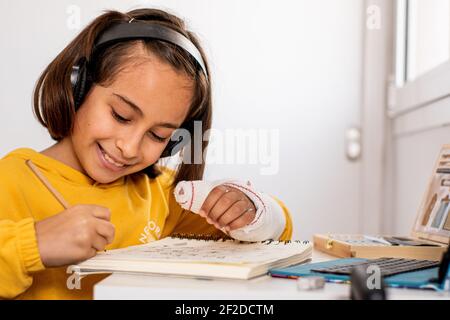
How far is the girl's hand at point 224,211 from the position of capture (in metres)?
0.83

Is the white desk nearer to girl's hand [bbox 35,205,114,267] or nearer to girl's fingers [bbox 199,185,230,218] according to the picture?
girl's hand [bbox 35,205,114,267]

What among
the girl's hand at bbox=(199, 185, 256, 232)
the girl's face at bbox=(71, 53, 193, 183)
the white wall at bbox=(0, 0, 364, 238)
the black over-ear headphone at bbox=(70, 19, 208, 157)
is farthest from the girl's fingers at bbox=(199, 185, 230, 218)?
the white wall at bbox=(0, 0, 364, 238)

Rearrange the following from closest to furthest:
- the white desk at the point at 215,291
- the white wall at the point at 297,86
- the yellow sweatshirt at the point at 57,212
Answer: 1. the white desk at the point at 215,291
2. the yellow sweatshirt at the point at 57,212
3. the white wall at the point at 297,86

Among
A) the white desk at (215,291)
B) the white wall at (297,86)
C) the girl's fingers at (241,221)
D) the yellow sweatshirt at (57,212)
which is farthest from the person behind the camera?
the white wall at (297,86)

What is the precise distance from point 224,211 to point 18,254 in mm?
296

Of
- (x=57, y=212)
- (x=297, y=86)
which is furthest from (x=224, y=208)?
(x=297, y=86)

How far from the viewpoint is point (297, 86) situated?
1.83m

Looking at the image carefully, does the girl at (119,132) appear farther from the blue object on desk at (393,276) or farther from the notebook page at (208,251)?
the blue object on desk at (393,276)

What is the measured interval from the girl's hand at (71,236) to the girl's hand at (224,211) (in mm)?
208

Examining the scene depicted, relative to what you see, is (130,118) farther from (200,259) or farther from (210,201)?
(200,259)

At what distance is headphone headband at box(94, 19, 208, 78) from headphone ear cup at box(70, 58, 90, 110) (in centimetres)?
4

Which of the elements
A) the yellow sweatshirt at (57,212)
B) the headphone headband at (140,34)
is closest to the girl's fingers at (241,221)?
the yellow sweatshirt at (57,212)
